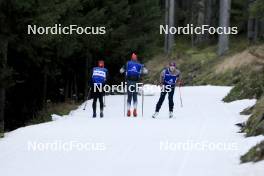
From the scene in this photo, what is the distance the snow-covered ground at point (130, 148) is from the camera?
35.1 feet

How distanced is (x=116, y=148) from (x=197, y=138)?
2.31 m

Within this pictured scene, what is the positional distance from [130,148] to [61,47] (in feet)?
45.7

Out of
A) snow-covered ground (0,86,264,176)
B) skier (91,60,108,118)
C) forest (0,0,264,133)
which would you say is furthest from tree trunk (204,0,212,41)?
snow-covered ground (0,86,264,176)

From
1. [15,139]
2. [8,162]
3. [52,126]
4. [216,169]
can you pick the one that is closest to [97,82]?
[52,126]

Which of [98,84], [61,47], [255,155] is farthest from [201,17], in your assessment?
[255,155]

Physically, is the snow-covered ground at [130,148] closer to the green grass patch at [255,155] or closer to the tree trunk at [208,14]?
the green grass patch at [255,155]

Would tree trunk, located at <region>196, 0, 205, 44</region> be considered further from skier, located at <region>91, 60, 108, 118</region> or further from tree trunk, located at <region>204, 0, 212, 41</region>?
skier, located at <region>91, 60, 108, 118</region>

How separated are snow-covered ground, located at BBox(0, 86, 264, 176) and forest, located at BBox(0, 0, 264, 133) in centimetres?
329

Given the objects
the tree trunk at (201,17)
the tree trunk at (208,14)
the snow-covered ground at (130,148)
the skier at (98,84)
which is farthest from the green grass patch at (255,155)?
the tree trunk at (208,14)

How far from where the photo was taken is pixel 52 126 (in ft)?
54.1

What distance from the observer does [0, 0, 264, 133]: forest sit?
61.3ft

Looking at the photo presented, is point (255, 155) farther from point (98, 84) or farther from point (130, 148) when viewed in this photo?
point (98, 84)

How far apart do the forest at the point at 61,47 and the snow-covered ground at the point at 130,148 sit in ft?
10.8

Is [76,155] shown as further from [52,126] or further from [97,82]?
[97,82]
